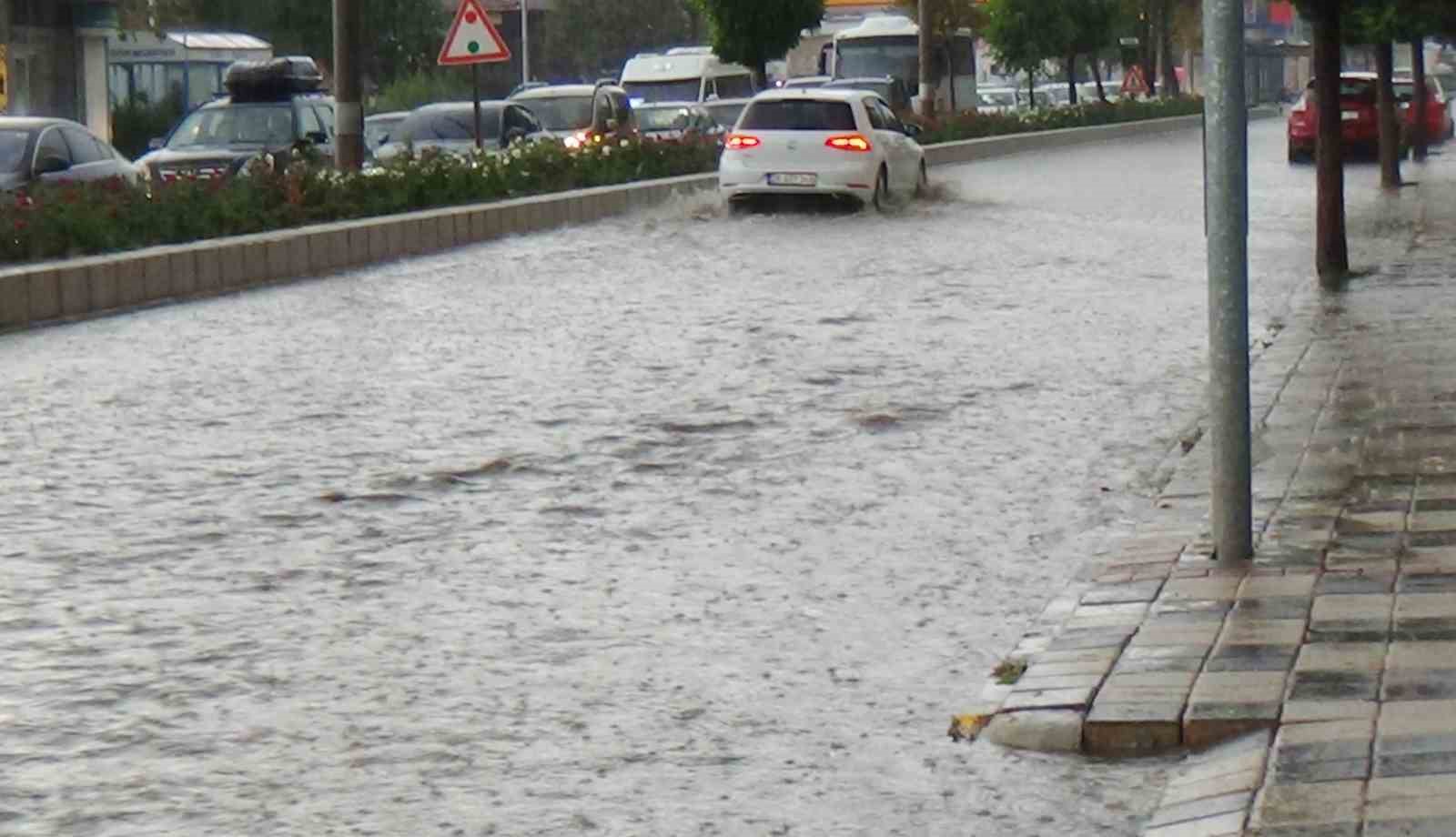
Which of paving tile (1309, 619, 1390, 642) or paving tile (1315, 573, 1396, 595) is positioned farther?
paving tile (1315, 573, 1396, 595)

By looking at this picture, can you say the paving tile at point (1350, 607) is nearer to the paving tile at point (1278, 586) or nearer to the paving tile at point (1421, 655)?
the paving tile at point (1278, 586)

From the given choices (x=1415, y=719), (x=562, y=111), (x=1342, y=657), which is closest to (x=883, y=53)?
(x=562, y=111)

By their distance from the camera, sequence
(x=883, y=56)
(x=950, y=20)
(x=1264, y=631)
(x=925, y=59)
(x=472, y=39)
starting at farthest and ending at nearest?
(x=950, y=20)
(x=883, y=56)
(x=925, y=59)
(x=472, y=39)
(x=1264, y=631)

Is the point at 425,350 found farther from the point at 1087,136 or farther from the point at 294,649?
the point at 1087,136

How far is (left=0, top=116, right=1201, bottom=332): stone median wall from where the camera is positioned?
17406mm

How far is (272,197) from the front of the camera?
23.7 meters

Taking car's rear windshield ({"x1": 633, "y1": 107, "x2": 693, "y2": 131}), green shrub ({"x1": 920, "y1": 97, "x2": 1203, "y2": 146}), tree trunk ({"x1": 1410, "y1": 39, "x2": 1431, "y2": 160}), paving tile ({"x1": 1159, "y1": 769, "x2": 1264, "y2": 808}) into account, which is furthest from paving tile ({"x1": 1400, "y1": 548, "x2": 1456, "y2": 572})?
tree trunk ({"x1": 1410, "y1": 39, "x2": 1431, "y2": 160})

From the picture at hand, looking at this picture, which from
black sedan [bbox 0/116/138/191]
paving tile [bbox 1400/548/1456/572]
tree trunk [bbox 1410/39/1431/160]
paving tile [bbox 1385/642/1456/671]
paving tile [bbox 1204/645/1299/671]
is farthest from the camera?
tree trunk [bbox 1410/39/1431/160]

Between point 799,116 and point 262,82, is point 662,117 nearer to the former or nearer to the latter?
point 262,82

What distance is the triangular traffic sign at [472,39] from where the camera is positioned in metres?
→ 29.6

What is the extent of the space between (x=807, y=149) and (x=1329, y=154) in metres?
11.8

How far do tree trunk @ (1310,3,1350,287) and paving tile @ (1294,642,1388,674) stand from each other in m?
12.6

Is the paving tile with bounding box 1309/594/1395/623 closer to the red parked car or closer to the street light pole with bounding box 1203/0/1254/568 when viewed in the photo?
the street light pole with bounding box 1203/0/1254/568

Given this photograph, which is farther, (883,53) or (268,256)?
(883,53)
